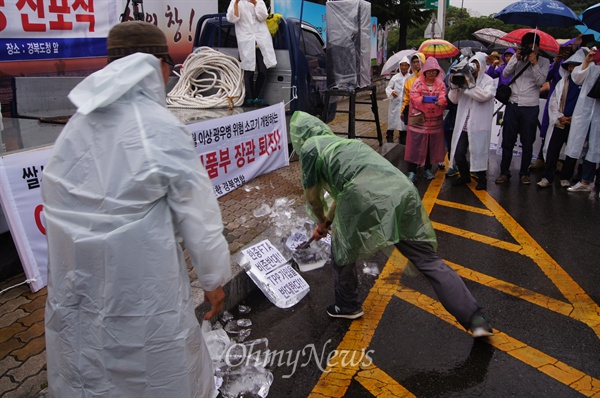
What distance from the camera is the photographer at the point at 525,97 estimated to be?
18.0 ft

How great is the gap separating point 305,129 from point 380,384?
5.62ft

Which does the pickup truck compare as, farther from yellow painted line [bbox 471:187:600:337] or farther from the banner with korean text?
yellow painted line [bbox 471:187:600:337]

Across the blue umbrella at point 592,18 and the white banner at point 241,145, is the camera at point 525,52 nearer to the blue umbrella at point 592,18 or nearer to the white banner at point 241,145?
the blue umbrella at point 592,18

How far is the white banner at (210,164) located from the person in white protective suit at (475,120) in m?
2.35

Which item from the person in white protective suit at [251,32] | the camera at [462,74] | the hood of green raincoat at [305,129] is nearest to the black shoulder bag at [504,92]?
the camera at [462,74]

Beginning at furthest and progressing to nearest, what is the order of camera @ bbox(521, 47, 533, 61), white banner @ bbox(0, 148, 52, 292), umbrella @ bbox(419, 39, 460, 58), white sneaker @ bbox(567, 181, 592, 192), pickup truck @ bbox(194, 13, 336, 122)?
umbrella @ bbox(419, 39, 460, 58), pickup truck @ bbox(194, 13, 336, 122), white sneaker @ bbox(567, 181, 592, 192), camera @ bbox(521, 47, 533, 61), white banner @ bbox(0, 148, 52, 292)

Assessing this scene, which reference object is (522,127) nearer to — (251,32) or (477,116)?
(477,116)

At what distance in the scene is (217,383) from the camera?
7.66 ft

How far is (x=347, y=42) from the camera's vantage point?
6621 mm

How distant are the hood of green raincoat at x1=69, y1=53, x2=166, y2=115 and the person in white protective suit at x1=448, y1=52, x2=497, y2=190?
4808mm

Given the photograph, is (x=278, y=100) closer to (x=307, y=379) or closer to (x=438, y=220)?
(x=438, y=220)

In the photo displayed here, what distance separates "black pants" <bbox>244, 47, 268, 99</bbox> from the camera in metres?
6.22

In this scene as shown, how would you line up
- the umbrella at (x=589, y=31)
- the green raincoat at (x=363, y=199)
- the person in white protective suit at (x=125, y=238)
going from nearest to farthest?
the person in white protective suit at (x=125, y=238) → the green raincoat at (x=363, y=199) → the umbrella at (x=589, y=31)

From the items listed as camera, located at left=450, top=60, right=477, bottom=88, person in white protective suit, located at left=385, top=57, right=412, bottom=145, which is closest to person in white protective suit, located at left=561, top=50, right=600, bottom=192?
→ camera, located at left=450, top=60, right=477, bottom=88
